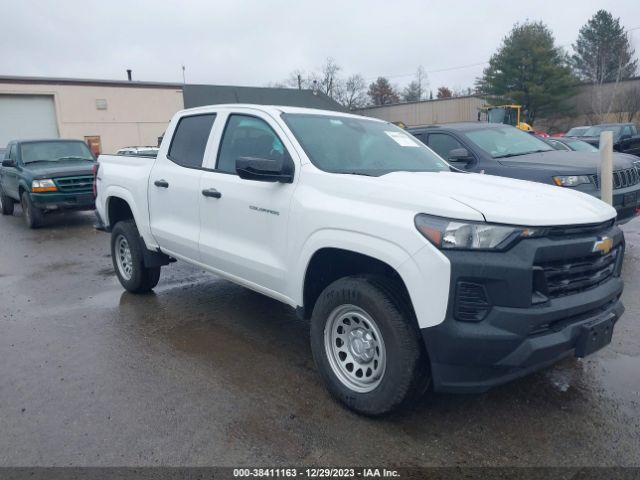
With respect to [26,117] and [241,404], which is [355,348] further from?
[26,117]

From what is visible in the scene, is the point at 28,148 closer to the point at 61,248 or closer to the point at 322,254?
the point at 61,248

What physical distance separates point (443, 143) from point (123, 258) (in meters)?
4.77

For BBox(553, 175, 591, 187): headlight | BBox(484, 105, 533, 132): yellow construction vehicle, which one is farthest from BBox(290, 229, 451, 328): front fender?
BBox(484, 105, 533, 132): yellow construction vehicle

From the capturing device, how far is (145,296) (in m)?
6.20

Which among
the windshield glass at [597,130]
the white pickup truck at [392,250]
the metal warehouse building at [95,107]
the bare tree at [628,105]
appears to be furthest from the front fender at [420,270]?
the bare tree at [628,105]

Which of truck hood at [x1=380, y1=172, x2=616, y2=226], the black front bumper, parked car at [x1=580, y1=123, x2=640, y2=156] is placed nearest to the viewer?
the black front bumper

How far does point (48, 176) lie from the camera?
10.8 m

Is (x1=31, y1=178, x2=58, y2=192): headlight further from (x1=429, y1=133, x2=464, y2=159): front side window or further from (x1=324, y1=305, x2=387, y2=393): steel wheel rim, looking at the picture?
(x1=324, y1=305, x2=387, y2=393): steel wheel rim

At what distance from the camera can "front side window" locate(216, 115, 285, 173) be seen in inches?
168

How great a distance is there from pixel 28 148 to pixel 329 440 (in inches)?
455

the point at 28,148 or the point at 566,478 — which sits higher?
the point at 28,148

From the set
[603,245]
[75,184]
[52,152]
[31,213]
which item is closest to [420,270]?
[603,245]

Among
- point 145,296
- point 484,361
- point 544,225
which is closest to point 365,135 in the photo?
point 544,225

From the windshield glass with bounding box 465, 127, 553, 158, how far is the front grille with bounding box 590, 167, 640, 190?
127 cm
